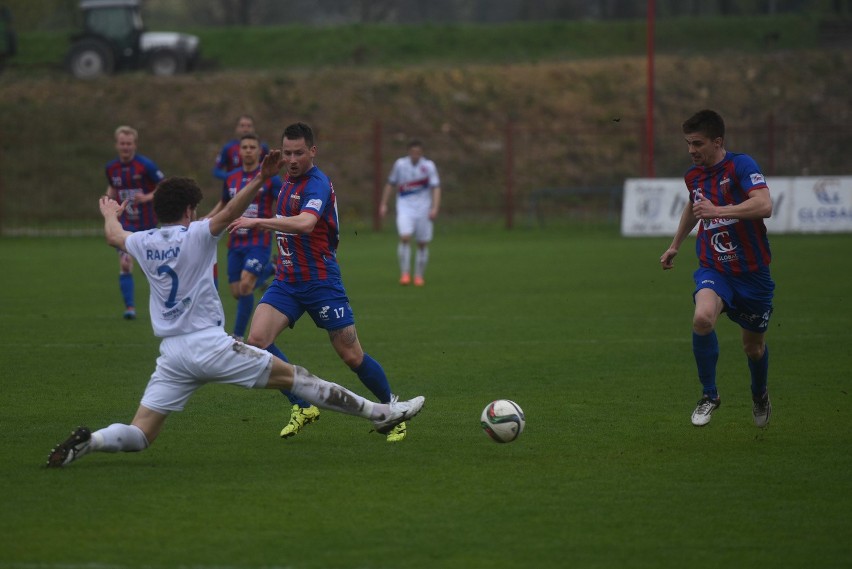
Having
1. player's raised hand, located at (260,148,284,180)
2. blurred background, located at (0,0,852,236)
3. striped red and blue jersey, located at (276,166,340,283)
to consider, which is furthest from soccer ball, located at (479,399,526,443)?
blurred background, located at (0,0,852,236)

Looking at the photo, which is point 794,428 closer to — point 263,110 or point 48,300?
point 48,300

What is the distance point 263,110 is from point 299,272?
36528 millimetres

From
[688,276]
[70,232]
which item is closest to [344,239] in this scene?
[70,232]

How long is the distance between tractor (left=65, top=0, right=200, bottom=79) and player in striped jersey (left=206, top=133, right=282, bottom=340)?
34.9 metres

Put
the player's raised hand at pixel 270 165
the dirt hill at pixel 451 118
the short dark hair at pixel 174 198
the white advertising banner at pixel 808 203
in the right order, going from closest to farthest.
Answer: the player's raised hand at pixel 270 165
the short dark hair at pixel 174 198
the white advertising banner at pixel 808 203
the dirt hill at pixel 451 118

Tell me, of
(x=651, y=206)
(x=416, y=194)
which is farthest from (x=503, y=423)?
(x=651, y=206)

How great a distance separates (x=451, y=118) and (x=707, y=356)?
36.3 meters

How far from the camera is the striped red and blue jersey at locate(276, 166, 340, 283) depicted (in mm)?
7641

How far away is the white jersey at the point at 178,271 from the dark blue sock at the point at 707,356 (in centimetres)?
320

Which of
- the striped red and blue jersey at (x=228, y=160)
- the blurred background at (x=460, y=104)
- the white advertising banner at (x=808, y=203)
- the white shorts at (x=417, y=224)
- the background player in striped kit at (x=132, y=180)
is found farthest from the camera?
the blurred background at (x=460, y=104)

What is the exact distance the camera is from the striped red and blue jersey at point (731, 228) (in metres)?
7.58

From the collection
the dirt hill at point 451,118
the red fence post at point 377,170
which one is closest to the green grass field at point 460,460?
the red fence post at point 377,170

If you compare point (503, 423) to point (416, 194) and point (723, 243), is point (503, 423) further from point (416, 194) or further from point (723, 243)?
point (416, 194)

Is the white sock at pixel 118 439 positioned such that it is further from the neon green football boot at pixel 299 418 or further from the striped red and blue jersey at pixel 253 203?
the striped red and blue jersey at pixel 253 203
